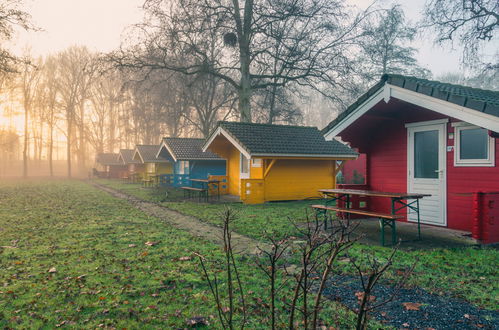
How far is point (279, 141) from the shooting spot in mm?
15664

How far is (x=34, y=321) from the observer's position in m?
3.45

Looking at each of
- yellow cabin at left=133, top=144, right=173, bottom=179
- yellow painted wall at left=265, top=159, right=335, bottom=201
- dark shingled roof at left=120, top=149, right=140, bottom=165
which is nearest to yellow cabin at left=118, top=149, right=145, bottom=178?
dark shingled roof at left=120, top=149, right=140, bottom=165

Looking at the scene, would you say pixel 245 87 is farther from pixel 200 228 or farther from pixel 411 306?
pixel 411 306

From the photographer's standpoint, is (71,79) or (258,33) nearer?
(258,33)

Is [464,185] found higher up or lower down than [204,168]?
lower down

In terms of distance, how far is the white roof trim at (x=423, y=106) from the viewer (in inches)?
228

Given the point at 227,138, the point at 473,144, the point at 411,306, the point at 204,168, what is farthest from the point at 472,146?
the point at 204,168

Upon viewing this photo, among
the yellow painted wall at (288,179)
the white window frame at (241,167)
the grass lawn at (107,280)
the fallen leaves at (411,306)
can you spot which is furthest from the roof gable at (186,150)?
the fallen leaves at (411,306)

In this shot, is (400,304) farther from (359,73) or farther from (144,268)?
(359,73)

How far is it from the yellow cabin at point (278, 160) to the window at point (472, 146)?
7.75 meters

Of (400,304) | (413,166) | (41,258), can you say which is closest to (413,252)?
(400,304)

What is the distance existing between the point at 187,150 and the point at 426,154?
693 inches

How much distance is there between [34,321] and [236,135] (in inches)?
473

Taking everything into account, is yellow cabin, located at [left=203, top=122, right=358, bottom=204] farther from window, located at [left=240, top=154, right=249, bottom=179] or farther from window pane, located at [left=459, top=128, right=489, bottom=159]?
window pane, located at [left=459, top=128, right=489, bottom=159]
